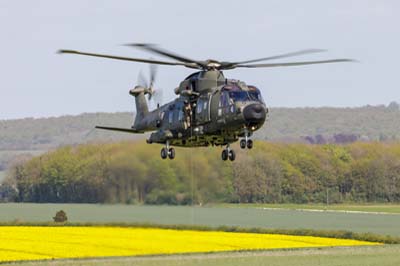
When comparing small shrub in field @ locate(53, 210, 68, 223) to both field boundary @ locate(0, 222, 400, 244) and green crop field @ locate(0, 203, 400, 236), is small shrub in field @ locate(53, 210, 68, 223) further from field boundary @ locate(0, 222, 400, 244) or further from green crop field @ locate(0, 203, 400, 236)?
field boundary @ locate(0, 222, 400, 244)

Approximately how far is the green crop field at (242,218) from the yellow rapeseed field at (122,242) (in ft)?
5.84

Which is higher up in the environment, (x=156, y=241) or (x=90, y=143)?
(x=90, y=143)

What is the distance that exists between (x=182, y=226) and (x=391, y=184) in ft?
116

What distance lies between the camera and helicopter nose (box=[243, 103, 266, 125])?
43469 mm

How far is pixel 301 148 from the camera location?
8800 cm

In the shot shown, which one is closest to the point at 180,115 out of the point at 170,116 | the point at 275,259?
the point at 170,116

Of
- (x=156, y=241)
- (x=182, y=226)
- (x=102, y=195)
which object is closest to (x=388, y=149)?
(x=182, y=226)

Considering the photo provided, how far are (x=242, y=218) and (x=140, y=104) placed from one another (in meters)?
70.4

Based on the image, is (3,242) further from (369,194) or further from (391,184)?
(391,184)

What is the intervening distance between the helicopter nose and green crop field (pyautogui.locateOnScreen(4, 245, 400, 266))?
22004 millimetres

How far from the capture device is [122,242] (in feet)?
263

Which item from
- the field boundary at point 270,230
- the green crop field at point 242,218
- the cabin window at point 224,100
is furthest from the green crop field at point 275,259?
the cabin window at point 224,100

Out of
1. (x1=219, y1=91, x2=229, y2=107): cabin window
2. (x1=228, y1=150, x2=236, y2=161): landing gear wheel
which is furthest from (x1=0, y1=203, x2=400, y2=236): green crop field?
(x1=219, y1=91, x2=229, y2=107): cabin window

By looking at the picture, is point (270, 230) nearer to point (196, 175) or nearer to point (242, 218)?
point (242, 218)
